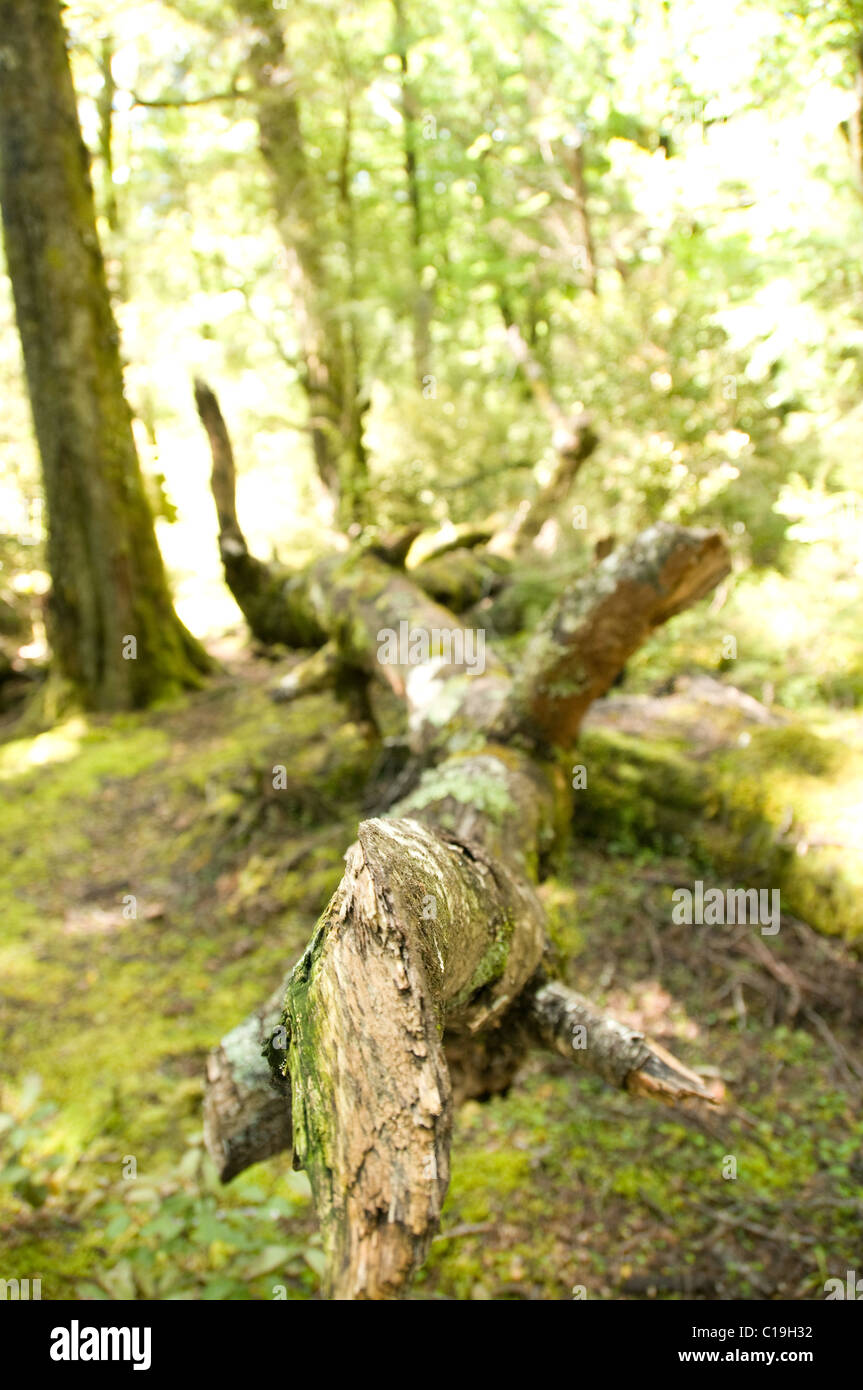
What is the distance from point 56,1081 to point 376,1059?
8.47ft

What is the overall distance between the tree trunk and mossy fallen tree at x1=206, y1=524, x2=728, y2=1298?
4296 mm

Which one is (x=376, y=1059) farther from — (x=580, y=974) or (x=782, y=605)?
(x=782, y=605)

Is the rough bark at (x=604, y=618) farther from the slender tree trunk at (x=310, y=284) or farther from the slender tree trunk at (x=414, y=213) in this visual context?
the slender tree trunk at (x=414, y=213)

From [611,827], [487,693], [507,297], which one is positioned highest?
[507,297]

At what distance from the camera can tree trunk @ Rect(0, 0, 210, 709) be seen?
633cm

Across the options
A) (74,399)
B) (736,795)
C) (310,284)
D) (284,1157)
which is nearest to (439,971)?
(284,1157)

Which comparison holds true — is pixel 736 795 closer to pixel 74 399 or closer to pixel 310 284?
pixel 74 399

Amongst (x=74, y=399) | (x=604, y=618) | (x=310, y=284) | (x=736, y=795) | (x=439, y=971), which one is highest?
(x=310, y=284)

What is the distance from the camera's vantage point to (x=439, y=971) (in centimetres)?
147

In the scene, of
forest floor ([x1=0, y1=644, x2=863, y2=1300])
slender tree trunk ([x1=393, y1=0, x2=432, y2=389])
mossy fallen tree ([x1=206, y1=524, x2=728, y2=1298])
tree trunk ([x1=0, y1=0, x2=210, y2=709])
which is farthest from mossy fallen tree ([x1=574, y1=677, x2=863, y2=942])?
slender tree trunk ([x1=393, y1=0, x2=432, y2=389])

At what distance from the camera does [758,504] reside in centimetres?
719

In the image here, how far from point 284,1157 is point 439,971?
1.92 m

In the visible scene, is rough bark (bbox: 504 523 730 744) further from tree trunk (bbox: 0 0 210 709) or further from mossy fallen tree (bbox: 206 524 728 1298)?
tree trunk (bbox: 0 0 210 709)
